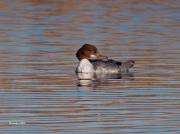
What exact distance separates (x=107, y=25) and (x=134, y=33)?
3044 mm

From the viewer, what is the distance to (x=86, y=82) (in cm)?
1658

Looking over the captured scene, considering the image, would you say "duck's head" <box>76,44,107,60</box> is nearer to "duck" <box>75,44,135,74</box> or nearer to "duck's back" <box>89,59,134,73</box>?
"duck" <box>75,44,135,74</box>

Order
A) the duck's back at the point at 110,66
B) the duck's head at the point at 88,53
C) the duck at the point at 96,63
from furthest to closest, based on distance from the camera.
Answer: the duck's head at the point at 88,53, the duck at the point at 96,63, the duck's back at the point at 110,66

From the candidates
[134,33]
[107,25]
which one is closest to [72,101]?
[134,33]

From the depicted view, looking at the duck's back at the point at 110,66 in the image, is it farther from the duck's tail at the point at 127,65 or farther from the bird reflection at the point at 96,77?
the bird reflection at the point at 96,77

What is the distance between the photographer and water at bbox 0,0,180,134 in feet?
37.8

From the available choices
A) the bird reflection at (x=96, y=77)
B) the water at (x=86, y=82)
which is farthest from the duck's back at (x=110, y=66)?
the water at (x=86, y=82)

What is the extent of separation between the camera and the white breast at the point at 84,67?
59.6 feet

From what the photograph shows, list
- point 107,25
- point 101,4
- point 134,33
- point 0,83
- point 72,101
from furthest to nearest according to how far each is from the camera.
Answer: point 101,4
point 107,25
point 134,33
point 0,83
point 72,101

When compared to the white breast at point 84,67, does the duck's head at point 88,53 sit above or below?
above

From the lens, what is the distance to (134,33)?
84.9 feet

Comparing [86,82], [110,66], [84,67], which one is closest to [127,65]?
[110,66]

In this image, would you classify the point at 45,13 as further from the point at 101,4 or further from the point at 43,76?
the point at 43,76

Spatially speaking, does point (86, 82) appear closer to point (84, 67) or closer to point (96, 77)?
point (96, 77)
